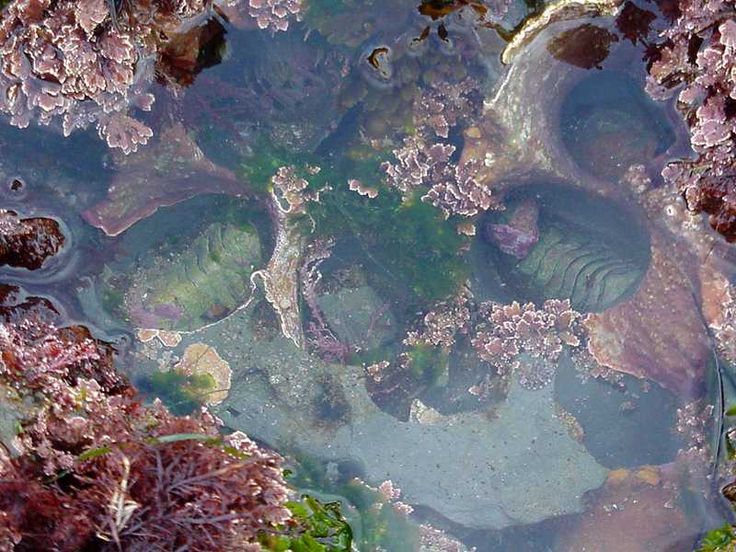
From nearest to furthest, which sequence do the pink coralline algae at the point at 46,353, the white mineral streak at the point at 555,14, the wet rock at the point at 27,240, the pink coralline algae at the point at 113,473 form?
the pink coralline algae at the point at 113,473, the pink coralline algae at the point at 46,353, the white mineral streak at the point at 555,14, the wet rock at the point at 27,240

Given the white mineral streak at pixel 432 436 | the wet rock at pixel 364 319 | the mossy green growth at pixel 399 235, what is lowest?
the white mineral streak at pixel 432 436

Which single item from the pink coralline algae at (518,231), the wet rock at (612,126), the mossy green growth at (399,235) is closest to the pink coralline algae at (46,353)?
the mossy green growth at (399,235)

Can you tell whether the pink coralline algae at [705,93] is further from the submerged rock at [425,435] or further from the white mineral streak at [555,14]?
the submerged rock at [425,435]

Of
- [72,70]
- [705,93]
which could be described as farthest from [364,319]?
[705,93]

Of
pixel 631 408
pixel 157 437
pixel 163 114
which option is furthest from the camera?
pixel 631 408

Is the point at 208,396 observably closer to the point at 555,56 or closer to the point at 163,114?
the point at 163,114

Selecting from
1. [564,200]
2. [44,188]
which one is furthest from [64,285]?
[564,200]

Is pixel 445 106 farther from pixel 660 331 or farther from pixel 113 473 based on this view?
pixel 113 473

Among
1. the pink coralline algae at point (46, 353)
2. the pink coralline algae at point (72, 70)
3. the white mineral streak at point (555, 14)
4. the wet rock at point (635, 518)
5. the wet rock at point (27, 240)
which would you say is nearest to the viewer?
the pink coralline algae at point (46, 353)
